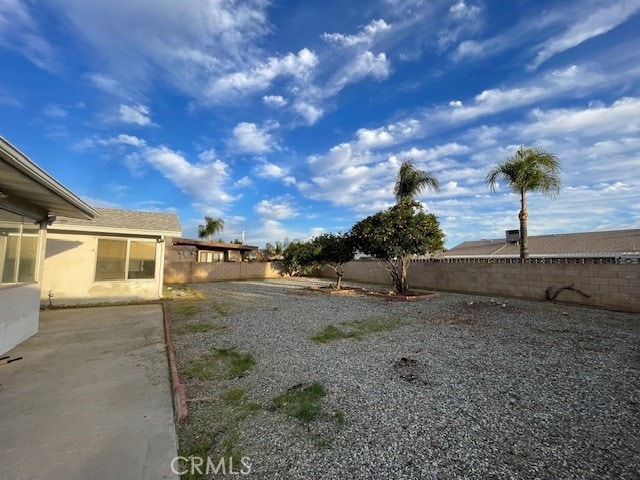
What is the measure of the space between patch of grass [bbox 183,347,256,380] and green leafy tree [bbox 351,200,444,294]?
809 cm

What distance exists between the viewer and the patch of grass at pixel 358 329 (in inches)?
253

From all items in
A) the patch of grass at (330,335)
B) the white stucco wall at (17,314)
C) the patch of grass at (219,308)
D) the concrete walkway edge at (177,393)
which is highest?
the white stucco wall at (17,314)

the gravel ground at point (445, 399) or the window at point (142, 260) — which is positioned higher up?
the window at point (142, 260)

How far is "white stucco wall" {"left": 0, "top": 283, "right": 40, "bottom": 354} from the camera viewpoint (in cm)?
496

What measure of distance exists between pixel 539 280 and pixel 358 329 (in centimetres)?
829

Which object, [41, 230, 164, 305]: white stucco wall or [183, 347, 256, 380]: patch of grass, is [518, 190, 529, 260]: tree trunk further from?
[41, 230, 164, 305]: white stucco wall

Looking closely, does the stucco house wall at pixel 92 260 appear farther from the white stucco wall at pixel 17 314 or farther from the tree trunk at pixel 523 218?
the tree trunk at pixel 523 218

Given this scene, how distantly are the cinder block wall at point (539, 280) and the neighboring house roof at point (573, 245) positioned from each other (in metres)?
7.86

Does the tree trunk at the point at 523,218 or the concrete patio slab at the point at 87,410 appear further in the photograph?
the tree trunk at the point at 523,218

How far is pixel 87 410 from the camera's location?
319 centimetres

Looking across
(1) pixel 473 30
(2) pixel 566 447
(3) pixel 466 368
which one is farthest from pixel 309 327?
(1) pixel 473 30

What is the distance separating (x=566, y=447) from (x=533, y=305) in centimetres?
904

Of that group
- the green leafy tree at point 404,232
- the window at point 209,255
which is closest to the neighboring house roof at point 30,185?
the green leafy tree at point 404,232

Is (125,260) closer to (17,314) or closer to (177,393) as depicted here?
(17,314)
